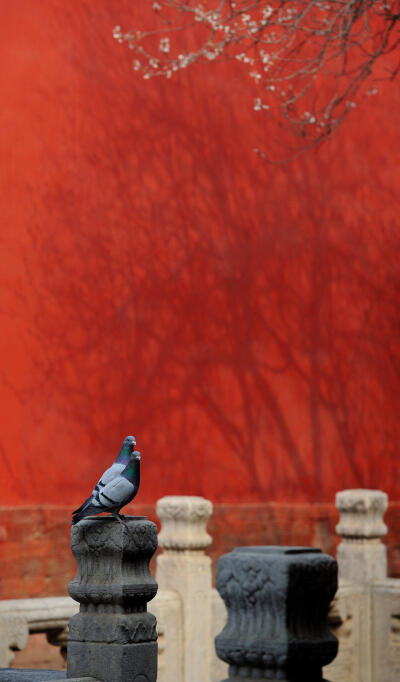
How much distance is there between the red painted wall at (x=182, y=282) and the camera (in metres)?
8.81

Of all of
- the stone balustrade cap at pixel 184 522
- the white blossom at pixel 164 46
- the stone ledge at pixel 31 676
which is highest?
the white blossom at pixel 164 46

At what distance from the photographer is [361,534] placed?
29.5 ft

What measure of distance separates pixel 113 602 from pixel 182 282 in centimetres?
527

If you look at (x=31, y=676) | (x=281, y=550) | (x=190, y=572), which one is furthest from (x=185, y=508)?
(x=281, y=550)

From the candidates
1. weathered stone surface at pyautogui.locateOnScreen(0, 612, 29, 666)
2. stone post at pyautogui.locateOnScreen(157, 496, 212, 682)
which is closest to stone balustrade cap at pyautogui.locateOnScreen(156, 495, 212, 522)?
stone post at pyautogui.locateOnScreen(157, 496, 212, 682)

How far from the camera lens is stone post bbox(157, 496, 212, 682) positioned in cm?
758

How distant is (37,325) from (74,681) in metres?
4.36

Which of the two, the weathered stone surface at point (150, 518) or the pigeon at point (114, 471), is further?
the weathered stone surface at point (150, 518)

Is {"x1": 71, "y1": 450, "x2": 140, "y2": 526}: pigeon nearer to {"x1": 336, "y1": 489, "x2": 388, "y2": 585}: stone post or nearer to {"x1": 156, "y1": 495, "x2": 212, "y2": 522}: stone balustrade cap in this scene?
{"x1": 156, "y1": 495, "x2": 212, "y2": 522}: stone balustrade cap

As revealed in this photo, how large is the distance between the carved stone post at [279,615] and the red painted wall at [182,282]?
4310 millimetres

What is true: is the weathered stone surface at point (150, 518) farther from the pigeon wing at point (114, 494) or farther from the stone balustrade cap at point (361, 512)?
the pigeon wing at point (114, 494)

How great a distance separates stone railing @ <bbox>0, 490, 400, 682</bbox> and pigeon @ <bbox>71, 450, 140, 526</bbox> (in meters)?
2.04

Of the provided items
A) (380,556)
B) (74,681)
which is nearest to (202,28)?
(380,556)

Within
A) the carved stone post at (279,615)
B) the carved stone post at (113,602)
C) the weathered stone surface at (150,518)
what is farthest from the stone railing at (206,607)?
the carved stone post at (279,615)
